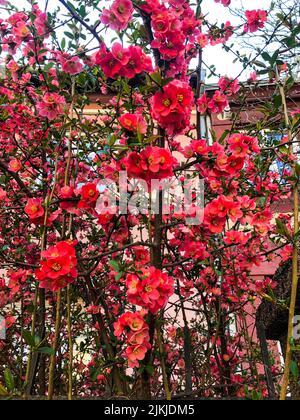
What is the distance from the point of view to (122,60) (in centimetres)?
138

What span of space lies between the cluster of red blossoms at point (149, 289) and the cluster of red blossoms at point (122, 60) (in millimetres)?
777

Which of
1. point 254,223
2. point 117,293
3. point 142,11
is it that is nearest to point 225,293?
point 117,293

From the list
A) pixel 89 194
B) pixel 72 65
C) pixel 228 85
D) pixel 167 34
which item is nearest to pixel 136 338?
pixel 89 194

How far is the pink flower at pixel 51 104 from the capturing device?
1.78 m

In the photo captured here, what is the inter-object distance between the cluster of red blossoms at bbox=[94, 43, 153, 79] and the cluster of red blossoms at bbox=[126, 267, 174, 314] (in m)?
0.78

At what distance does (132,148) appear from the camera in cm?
131

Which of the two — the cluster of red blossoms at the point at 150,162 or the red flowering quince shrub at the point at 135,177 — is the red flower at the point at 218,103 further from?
the cluster of red blossoms at the point at 150,162

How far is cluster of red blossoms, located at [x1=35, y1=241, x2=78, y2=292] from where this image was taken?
1.20m

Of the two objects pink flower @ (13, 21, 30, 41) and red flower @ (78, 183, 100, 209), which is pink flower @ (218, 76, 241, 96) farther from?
red flower @ (78, 183, 100, 209)

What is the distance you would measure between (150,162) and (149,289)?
0.44 metres

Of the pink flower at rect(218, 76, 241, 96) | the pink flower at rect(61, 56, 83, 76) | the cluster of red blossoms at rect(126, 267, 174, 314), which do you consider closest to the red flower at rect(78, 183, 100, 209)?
the cluster of red blossoms at rect(126, 267, 174, 314)

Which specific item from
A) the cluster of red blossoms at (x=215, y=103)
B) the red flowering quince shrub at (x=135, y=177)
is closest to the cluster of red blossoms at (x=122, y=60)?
the red flowering quince shrub at (x=135, y=177)
